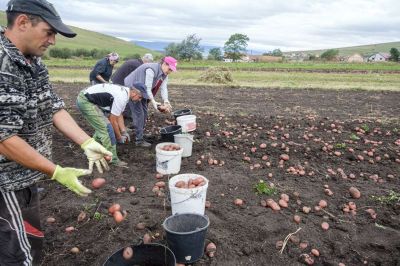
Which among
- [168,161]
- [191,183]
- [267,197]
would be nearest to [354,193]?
[267,197]

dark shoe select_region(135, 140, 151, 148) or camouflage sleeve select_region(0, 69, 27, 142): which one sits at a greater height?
camouflage sleeve select_region(0, 69, 27, 142)

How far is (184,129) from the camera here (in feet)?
21.4

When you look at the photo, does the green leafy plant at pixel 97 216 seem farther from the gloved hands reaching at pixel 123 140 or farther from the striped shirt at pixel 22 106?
the gloved hands reaching at pixel 123 140

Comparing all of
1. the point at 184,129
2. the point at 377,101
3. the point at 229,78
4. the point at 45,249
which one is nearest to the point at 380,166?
the point at 184,129

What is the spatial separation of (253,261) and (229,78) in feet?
55.9

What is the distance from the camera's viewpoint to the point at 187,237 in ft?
10.1

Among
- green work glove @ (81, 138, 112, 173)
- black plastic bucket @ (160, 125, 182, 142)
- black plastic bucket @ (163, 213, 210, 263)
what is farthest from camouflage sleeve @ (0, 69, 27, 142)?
black plastic bucket @ (160, 125, 182, 142)

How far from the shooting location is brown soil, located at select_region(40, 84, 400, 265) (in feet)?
11.6

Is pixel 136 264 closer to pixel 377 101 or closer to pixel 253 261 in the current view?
pixel 253 261

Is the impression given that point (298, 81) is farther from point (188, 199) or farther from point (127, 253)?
point (127, 253)

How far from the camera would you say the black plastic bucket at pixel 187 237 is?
309 centimetres

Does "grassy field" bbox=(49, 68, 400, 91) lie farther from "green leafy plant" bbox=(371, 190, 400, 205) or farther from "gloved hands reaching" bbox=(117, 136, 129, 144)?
"green leafy plant" bbox=(371, 190, 400, 205)

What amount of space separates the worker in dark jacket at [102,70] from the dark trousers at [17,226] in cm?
651

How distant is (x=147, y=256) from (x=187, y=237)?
424mm
